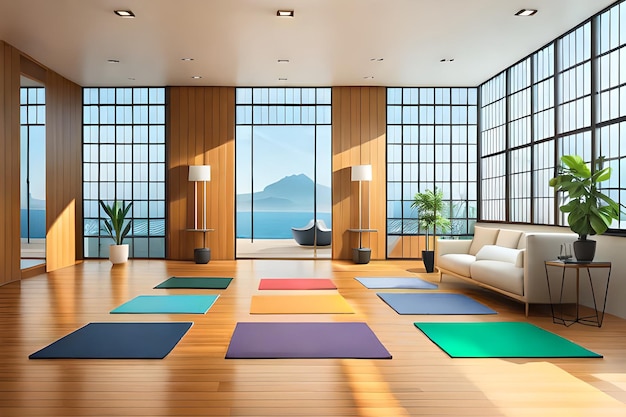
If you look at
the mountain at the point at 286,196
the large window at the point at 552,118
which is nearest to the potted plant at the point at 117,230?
the large window at the point at 552,118

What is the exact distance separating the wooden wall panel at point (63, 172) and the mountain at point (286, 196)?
8.15 m

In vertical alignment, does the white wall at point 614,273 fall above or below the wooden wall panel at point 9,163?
below

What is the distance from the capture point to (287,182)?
16859 millimetres

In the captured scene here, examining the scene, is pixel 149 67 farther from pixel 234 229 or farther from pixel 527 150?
pixel 527 150

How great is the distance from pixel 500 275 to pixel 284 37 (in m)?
3.98

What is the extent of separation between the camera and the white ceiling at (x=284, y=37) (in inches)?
214

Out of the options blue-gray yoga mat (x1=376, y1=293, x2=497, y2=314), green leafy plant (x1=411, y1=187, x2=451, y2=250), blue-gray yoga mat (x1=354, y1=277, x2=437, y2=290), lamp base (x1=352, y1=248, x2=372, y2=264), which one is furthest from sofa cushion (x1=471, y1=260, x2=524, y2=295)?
lamp base (x1=352, y1=248, x2=372, y2=264)

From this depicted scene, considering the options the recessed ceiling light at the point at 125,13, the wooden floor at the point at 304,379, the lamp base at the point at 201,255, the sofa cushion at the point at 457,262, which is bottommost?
the wooden floor at the point at 304,379

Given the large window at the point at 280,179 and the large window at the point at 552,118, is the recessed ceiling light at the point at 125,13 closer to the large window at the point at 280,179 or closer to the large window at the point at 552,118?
the large window at the point at 552,118

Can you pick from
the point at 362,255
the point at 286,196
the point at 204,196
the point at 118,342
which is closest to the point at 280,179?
the point at 286,196

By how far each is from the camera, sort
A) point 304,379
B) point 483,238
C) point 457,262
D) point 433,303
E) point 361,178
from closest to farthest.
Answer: point 304,379
point 433,303
point 457,262
point 483,238
point 361,178

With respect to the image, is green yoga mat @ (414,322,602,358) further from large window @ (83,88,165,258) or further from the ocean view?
the ocean view

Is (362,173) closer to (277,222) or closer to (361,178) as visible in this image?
(361,178)

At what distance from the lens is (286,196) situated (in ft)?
56.1
